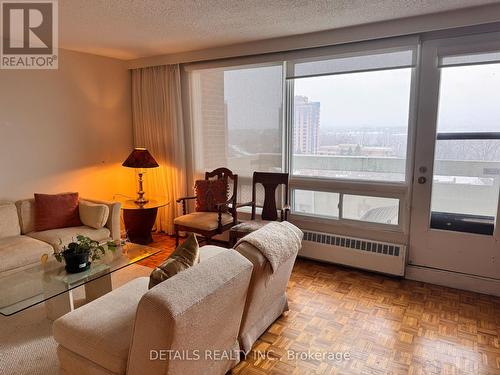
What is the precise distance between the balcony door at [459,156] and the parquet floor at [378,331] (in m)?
0.41

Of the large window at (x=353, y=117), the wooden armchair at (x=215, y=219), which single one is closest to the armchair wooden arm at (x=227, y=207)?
the wooden armchair at (x=215, y=219)

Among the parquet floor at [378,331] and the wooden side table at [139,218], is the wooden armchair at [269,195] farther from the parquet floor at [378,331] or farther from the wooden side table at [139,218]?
the wooden side table at [139,218]

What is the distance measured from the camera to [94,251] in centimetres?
252

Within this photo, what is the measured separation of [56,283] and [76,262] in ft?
0.58

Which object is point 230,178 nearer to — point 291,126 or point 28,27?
point 291,126

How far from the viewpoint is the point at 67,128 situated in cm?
402

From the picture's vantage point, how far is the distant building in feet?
11.9

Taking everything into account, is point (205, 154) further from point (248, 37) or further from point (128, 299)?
point (128, 299)

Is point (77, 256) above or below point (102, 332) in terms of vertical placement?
above

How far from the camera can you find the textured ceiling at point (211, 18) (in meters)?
2.53

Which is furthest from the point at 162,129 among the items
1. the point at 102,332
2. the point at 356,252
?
the point at 102,332

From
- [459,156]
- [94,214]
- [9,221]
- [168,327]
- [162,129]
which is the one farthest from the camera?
[162,129]

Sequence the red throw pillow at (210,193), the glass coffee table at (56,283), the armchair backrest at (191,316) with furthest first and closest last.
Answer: the red throw pillow at (210,193) < the glass coffee table at (56,283) < the armchair backrest at (191,316)

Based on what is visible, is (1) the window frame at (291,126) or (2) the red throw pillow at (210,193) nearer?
(1) the window frame at (291,126)
